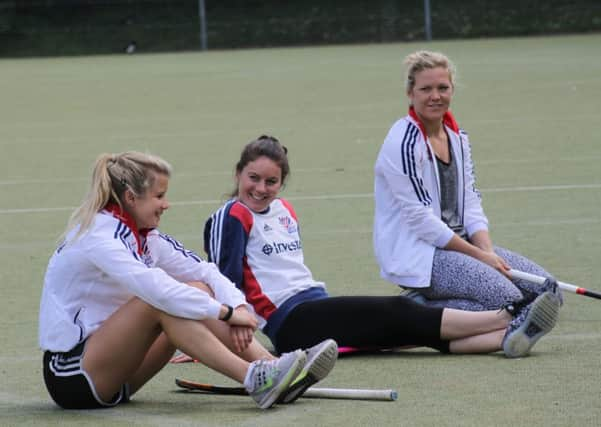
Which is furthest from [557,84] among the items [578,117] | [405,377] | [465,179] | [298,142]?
[405,377]

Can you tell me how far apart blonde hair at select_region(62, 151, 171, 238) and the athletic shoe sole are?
0.80m

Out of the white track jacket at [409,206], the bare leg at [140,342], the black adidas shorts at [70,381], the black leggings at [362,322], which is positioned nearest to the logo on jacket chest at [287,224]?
the black leggings at [362,322]

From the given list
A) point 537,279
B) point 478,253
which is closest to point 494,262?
point 478,253

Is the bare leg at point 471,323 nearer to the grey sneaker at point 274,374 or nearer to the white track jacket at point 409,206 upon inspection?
the white track jacket at point 409,206

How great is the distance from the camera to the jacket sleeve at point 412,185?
20.8 ft

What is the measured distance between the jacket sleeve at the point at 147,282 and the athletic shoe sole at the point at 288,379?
322mm

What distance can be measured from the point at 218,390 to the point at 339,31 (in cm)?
2730

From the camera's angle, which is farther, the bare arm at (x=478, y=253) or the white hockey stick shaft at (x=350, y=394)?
the bare arm at (x=478, y=253)

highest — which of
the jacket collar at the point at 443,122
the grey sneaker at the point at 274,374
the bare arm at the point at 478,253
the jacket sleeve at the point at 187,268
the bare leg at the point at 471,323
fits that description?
the jacket collar at the point at 443,122

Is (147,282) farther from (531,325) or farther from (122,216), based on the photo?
(531,325)

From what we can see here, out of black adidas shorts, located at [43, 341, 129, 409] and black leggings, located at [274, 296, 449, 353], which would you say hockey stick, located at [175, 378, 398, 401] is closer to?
black adidas shorts, located at [43, 341, 129, 409]

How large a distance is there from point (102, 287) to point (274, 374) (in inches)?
27.0

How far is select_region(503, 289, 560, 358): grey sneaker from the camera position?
567cm

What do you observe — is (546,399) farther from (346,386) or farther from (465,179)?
(465,179)
